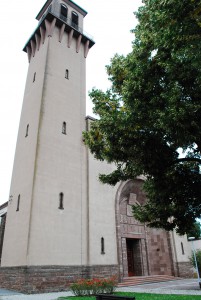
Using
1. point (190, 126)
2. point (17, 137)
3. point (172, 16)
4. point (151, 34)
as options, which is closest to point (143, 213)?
point (190, 126)

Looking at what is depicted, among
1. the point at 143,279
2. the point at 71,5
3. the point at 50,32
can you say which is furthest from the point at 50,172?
the point at 71,5

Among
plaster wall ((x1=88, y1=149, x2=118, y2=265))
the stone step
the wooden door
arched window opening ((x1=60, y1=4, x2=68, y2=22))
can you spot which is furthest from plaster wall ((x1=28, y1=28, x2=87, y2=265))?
the wooden door

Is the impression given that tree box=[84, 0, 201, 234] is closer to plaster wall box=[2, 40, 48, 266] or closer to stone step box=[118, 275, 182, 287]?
plaster wall box=[2, 40, 48, 266]

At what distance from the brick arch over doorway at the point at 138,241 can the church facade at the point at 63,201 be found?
0.08 metres

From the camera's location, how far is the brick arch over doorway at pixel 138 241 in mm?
20083

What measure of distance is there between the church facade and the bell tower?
0.06 metres

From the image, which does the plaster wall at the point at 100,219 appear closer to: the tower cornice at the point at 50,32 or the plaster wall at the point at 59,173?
the plaster wall at the point at 59,173

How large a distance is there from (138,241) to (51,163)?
34.8 ft

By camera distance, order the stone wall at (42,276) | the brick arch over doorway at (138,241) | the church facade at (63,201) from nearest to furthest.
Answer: the stone wall at (42,276) < the church facade at (63,201) < the brick arch over doorway at (138,241)

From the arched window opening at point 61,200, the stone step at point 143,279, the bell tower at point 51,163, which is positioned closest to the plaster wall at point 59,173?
the bell tower at point 51,163

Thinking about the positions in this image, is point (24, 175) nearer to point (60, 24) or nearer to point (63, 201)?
point (63, 201)

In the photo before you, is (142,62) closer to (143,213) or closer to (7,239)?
(143,213)

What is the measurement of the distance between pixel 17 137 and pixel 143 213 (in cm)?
1237

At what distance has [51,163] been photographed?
1650cm
